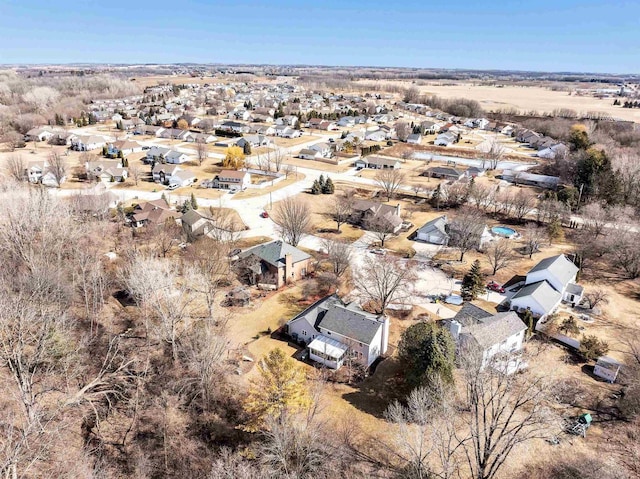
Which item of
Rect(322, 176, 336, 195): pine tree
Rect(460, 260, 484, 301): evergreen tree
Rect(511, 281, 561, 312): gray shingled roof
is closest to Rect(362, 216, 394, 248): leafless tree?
Rect(460, 260, 484, 301): evergreen tree

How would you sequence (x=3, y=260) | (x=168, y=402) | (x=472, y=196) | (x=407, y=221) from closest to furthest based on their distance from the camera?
(x=168, y=402) → (x=3, y=260) → (x=407, y=221) → (x=472, y=196)

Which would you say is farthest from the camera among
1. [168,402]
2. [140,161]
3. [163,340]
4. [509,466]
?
[140,161]

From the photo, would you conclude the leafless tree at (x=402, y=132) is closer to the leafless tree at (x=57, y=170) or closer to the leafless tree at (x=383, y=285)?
the leafless tree at (x=383, y=285)

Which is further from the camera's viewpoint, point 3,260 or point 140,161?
point 140,161

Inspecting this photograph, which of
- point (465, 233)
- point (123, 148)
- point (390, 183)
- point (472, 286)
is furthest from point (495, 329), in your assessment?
point (123, 148)

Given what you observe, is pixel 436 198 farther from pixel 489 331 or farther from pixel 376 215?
pixel 489 331

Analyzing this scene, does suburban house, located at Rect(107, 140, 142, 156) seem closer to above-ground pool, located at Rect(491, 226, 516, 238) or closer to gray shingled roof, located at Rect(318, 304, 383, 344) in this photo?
gray shingled roof, located at Rect(318, 304, 383, 344)

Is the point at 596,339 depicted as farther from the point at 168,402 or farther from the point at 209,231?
the point at 209,231

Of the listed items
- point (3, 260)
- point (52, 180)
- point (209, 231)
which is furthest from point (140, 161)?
point (3, 260)
